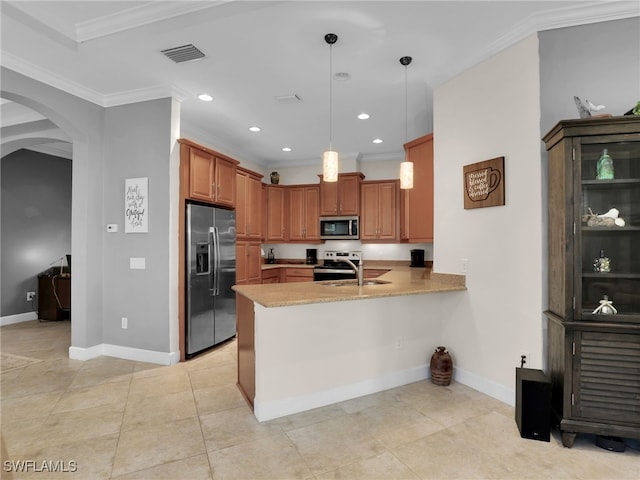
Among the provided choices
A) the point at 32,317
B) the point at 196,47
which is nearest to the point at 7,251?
the point at 32,317

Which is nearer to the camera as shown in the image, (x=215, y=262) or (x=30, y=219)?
(x=215, y=262)

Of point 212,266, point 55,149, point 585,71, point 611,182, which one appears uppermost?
point 55,149

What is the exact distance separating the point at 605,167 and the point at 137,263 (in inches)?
167

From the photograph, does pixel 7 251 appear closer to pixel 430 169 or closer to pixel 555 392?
pixel 430 169

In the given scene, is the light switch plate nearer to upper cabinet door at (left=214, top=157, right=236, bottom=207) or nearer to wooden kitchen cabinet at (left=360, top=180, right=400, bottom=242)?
upper cabinet door at (left=214, top=157, right=236, bottom=207)

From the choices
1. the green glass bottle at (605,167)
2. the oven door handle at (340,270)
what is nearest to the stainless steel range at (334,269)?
the oven door handle at (340,270)

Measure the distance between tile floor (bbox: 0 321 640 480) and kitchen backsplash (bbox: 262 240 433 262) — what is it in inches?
128

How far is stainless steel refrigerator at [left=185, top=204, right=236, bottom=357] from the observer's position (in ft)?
12.2

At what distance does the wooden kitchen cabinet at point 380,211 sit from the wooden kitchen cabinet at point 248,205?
1868 mm

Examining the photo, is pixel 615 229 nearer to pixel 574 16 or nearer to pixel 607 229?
pixel 607 229

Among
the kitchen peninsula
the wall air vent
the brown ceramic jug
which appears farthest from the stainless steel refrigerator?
the brown ceramic jug

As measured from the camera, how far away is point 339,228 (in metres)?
6.07

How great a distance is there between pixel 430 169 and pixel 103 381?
3909 mm

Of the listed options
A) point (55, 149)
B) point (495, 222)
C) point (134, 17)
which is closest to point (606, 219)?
point (495, 222)
